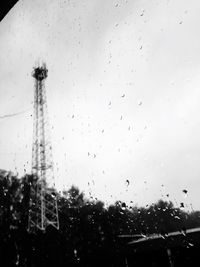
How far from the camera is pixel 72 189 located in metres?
70.5

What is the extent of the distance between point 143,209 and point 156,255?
3529 inches

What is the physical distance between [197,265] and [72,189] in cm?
5791

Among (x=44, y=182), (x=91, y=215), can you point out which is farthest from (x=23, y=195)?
(x=44, y=182)

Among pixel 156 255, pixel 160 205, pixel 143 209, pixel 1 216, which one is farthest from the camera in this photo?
pixel 160 205

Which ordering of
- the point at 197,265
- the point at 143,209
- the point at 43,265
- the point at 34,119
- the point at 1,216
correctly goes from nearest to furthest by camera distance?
the point at 43,265 → the point at 197,265 → the point at 34,119 → the point at 1,216 → the point at 143,209

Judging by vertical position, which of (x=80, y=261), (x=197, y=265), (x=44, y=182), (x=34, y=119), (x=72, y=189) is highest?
(x=72, y=189)

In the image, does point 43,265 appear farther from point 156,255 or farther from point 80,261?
point 156,255

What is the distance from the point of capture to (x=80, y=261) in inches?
619

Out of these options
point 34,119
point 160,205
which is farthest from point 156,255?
point 160,205

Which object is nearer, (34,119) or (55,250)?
(55,250)

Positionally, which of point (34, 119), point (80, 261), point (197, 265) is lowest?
point (197, 265)

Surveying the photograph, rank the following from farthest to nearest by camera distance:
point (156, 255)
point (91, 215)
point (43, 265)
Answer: point (91, 215)
point (156, 255)
point (43, 265)

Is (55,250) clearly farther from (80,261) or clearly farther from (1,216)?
(1,216)

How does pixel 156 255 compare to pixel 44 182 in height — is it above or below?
below
